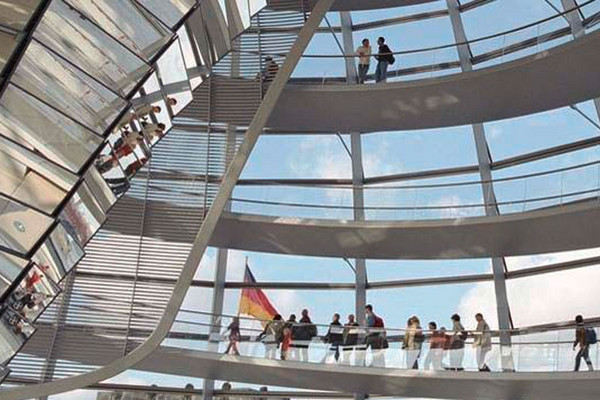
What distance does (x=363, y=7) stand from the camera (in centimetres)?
2248

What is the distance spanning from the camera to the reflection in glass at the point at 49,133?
6605mm

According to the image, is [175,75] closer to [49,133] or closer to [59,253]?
[59,253]

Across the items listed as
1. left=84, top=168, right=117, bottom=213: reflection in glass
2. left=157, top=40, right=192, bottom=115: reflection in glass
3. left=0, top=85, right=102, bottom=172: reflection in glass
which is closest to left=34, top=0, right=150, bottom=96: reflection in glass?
left=0, top=85, right=102, bottom=172: reflection in glass

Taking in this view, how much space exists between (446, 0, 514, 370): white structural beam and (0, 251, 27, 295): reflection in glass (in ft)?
49.6

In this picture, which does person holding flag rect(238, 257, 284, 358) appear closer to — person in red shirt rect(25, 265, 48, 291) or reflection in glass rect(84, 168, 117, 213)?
person in red shirt rect(25, 265, 48, 291)

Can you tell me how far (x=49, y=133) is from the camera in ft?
22.3

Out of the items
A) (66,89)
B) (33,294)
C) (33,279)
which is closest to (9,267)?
(66,89)

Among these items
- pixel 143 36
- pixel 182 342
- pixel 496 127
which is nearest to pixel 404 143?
pixel 496 127

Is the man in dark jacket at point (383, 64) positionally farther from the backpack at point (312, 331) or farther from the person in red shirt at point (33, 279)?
the person in red shirt at point (33, 279)

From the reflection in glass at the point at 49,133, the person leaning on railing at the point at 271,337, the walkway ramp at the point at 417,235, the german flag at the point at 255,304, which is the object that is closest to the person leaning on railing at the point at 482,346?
the walkway ramp at the point at 417,235

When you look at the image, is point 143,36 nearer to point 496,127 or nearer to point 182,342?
point 182,342

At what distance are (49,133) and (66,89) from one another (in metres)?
0.36

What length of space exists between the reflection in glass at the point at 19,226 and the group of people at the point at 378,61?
1646 cm

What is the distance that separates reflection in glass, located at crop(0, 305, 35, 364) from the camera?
31.8 feet
